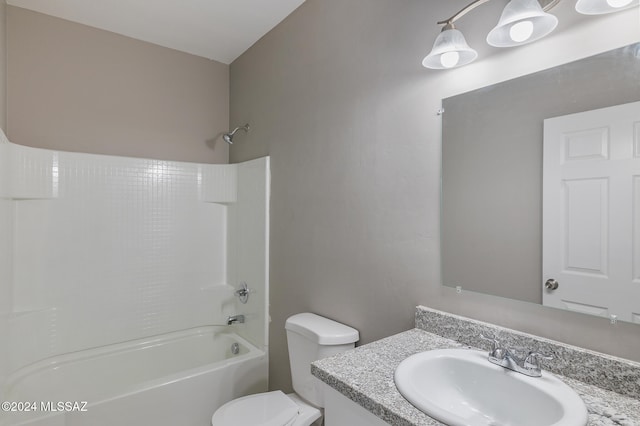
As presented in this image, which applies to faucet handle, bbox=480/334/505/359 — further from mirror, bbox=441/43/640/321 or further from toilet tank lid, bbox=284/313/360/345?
toilet tank lid, bbox=284/313/360/345

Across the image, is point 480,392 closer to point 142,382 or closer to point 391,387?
point 391,387

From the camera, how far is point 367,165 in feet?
5.31

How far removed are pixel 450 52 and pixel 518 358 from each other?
1027 mm

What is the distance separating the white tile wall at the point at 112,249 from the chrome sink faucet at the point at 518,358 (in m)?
1.65

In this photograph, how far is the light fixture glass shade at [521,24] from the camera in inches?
37.2

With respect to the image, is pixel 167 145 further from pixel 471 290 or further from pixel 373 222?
pixel 471 290

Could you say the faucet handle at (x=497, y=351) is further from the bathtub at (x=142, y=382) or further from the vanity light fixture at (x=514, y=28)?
the bathtub at (x=142, y=382)

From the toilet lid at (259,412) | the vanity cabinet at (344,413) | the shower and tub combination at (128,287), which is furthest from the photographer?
the shower and tub combination at (128,287)

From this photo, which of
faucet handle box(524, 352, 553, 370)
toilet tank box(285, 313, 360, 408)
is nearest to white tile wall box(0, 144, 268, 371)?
toilet tank box(285, 313, 360, 408)

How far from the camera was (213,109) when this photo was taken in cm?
288

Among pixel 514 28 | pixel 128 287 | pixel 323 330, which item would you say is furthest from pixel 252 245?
pixel 514 28

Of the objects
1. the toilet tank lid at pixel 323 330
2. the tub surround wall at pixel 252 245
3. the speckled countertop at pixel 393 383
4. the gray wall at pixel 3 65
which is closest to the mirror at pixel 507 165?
the speckled countertop at pixel 393 383

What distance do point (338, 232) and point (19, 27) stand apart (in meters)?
2.40

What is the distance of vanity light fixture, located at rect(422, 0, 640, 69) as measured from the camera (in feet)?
2.97
